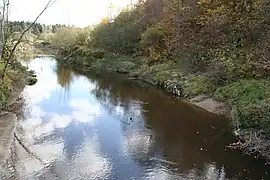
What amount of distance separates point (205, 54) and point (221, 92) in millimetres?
7364

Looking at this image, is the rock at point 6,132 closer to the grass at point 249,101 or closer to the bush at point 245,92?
the grass at point 249,101

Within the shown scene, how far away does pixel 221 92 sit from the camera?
24000 millimetres

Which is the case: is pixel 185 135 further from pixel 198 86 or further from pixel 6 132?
pixel 198 86

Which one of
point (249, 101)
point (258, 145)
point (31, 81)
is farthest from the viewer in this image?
point (31, 81)

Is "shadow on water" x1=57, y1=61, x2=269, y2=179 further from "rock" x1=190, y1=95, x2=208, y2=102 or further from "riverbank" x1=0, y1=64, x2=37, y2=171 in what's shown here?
"riverbank" x1=0, y1=64, x2=37, y2=171

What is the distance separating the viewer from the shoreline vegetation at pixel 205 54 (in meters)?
18.0

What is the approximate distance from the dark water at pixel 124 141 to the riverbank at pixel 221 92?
0.86 metres

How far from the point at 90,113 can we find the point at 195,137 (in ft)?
23.2

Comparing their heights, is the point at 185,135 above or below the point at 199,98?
below

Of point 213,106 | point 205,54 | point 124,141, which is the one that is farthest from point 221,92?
point 124,141

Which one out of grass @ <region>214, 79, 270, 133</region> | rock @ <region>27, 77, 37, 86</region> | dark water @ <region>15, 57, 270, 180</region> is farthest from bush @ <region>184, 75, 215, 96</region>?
rock @ <region>27, 77, 37, 86</region>

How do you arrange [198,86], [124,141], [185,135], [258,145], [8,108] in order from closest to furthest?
[258,145]
[124,141]
[185,135]
[8,108]
[198,86]

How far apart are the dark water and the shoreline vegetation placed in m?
1.49

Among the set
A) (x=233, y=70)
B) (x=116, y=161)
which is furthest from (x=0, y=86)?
(x=233, y=70)
